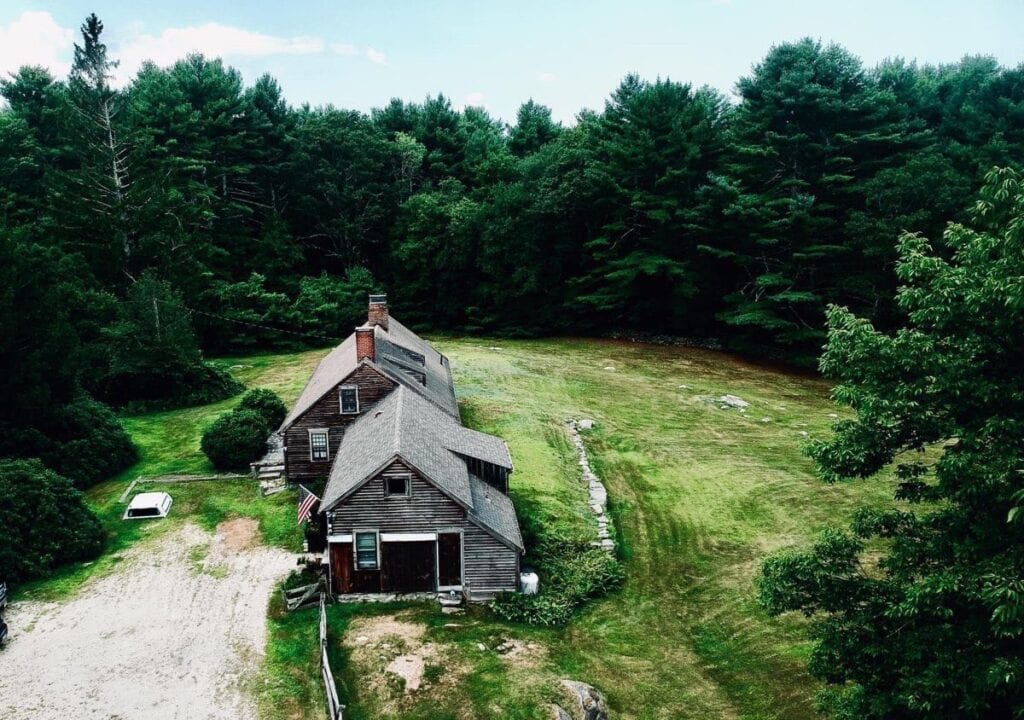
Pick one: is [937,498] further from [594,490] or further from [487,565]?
[594,490]

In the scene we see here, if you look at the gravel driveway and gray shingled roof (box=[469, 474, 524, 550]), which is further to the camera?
gray shingled roof (box=[469, 474, 524, 550])

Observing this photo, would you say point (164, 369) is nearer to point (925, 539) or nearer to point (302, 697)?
point (302, 697)

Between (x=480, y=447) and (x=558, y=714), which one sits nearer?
(x=558, y=714)

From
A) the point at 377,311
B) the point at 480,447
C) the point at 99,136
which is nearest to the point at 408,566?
the point at 480,447

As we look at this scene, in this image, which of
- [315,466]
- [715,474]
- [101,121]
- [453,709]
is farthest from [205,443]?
[101,121]

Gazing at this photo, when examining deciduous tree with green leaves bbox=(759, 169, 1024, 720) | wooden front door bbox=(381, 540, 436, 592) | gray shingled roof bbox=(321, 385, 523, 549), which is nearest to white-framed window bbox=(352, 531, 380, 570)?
wooden front door bbox=(381, 540, 436, 592)

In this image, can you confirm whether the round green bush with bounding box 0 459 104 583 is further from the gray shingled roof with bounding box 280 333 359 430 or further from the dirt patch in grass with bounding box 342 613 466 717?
the dirt patch in grass with bounding box 342 613 466 717

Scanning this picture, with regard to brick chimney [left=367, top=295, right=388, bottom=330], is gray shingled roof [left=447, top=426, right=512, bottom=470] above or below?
below
